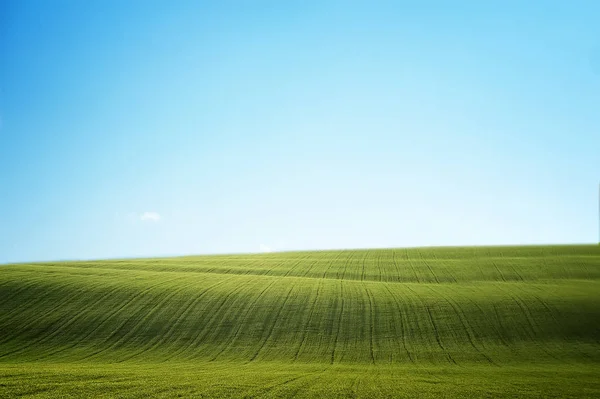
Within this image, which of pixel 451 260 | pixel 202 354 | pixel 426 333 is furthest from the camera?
pixel 451 260

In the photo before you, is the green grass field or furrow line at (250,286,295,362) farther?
furrow line at (250,286,295,362)

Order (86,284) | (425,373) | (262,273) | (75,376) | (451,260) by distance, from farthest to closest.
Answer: (451,260)
(262,273)
(86,284)
(425,373)
(75,376)

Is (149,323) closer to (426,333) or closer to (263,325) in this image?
(263,325)

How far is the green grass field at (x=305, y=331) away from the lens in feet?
75.8

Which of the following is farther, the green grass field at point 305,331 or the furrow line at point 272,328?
the furrow line at point 272,328

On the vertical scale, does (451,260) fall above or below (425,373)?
above

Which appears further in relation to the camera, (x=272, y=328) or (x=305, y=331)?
(x=272, y=328)

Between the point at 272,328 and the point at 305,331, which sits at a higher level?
the point at 272,328

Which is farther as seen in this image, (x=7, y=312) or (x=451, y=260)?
(x=451, y=260)

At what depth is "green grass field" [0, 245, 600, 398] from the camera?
23.1 meters

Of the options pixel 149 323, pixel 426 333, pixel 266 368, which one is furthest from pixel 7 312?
pixel 426 333

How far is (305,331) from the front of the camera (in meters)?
35.7

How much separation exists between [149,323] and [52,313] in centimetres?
757

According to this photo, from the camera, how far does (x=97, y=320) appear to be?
124 feet
